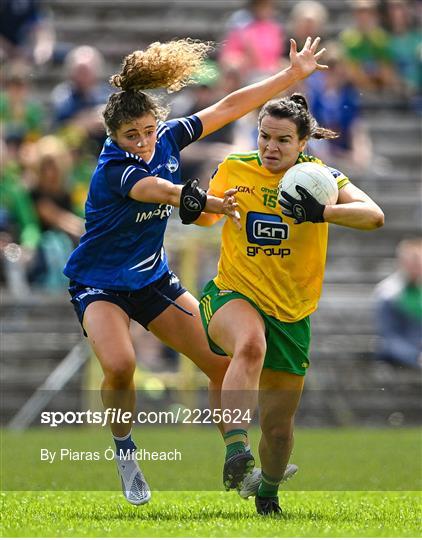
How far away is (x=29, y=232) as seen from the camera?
44.7 feet

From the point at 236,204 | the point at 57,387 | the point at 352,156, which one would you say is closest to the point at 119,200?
the point at 236,204

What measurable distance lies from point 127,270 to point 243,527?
66.0 inches

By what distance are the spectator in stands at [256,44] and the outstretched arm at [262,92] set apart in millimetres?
7465

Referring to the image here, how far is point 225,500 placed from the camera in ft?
25.3

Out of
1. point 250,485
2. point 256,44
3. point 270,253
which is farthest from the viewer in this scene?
point 256,44

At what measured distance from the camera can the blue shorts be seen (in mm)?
7141

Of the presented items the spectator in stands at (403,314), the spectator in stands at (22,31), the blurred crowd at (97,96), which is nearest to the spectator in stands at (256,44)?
the blurred crowd at (97,96)

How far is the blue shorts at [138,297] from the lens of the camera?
714cm

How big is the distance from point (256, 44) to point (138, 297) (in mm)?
8592

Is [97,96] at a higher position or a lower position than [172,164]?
lower

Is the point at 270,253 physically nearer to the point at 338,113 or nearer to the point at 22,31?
the point at 338,113

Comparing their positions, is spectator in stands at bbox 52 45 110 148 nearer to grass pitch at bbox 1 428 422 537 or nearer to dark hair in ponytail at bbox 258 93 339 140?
grass pitch at bbox 1 428 422 537

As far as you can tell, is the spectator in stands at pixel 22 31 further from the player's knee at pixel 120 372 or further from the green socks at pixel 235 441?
the green socks at pixel 235 441

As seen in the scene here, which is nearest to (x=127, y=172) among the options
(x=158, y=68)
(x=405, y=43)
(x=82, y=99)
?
(x=158, y=68)
